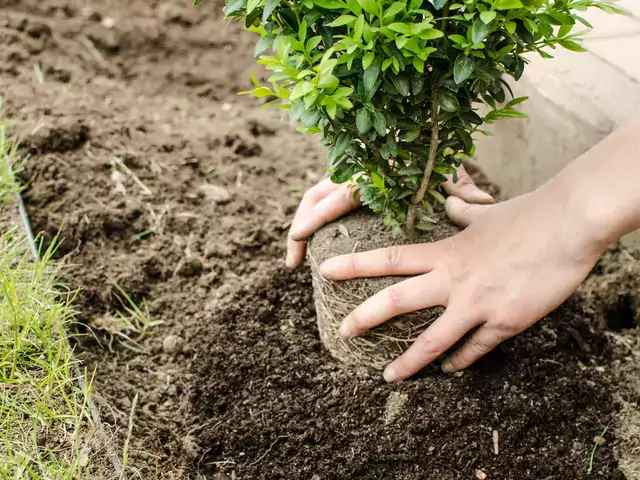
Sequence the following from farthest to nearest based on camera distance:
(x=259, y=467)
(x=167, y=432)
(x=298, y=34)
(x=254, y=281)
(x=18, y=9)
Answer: (x=18, y=9) < (x=254, y=281) < (x=167, y=432) < (x=259, y=467) < (x=298, y=34)

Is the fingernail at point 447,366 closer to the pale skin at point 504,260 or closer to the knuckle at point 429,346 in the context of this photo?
the pale skin at point 504,260

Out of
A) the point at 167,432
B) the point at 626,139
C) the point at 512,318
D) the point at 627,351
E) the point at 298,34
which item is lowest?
Result: the point at 167,432

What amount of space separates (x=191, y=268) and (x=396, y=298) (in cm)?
105

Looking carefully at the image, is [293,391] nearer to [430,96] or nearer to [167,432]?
[167,432]

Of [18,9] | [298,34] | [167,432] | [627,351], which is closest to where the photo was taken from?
[298,34]

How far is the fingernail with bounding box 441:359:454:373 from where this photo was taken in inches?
81.3

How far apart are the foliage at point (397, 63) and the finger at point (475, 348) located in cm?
44

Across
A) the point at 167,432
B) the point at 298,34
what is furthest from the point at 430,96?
the point at 167,432

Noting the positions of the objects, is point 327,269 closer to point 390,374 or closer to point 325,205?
point 325,205

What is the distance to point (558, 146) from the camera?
8.89ft

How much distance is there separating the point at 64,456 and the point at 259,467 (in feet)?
1.84

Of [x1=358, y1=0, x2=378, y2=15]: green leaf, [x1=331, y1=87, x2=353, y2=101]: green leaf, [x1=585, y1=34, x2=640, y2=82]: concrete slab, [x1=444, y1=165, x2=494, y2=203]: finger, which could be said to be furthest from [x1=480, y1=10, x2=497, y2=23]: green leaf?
[x1=585, y1=34, x2=640, y2=82]: concrete slab

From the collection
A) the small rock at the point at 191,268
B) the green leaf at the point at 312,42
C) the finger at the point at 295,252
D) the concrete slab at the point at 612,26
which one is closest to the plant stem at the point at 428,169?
the green leaf at the point at 312,42

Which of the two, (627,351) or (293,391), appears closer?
(293,391)
